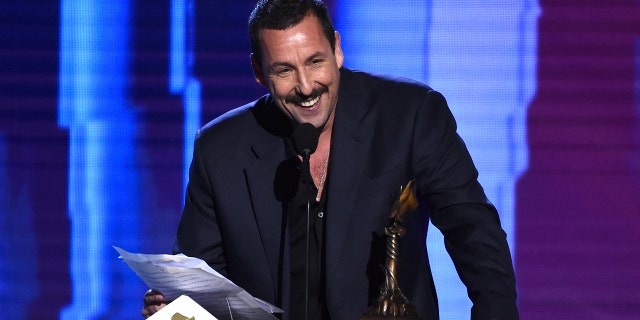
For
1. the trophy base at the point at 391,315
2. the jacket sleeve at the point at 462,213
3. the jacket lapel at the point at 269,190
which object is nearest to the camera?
the trophy base at the point at 391,315

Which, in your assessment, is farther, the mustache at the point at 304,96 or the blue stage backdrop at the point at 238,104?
the blue stage backdrop at the point at 238,104

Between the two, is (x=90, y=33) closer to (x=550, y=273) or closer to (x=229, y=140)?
(x=229, y=140)

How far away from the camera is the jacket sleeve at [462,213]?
79.0 inches

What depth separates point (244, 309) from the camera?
197 cm

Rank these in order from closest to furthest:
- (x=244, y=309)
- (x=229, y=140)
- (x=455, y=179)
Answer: (x=244, y=309) → (x=455, y=179) → (x=229, y=140)

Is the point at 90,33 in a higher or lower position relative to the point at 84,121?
higher

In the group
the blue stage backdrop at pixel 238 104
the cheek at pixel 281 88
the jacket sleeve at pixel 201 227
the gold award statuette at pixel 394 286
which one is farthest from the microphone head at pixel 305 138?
the blue stage backdrop at pixel 238 104

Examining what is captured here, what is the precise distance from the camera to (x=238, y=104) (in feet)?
12.4

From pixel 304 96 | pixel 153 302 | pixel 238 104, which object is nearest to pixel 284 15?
pixel 304 96

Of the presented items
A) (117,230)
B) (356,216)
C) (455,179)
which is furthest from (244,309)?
(117,230)

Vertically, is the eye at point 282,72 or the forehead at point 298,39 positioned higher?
the forehead at point 298,39

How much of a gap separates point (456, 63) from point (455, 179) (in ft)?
4.89

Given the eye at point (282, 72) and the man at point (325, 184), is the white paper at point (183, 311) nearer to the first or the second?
the man at point (325, 184)

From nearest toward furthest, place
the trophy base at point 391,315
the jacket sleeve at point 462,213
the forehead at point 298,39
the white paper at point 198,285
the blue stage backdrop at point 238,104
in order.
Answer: the trophy base at point 391,315 → the white paper at point 198,285 → the jacket sleeve at point 462,213 → the forehead at point 298,39 → the blue stage backdrop at point 238,104
